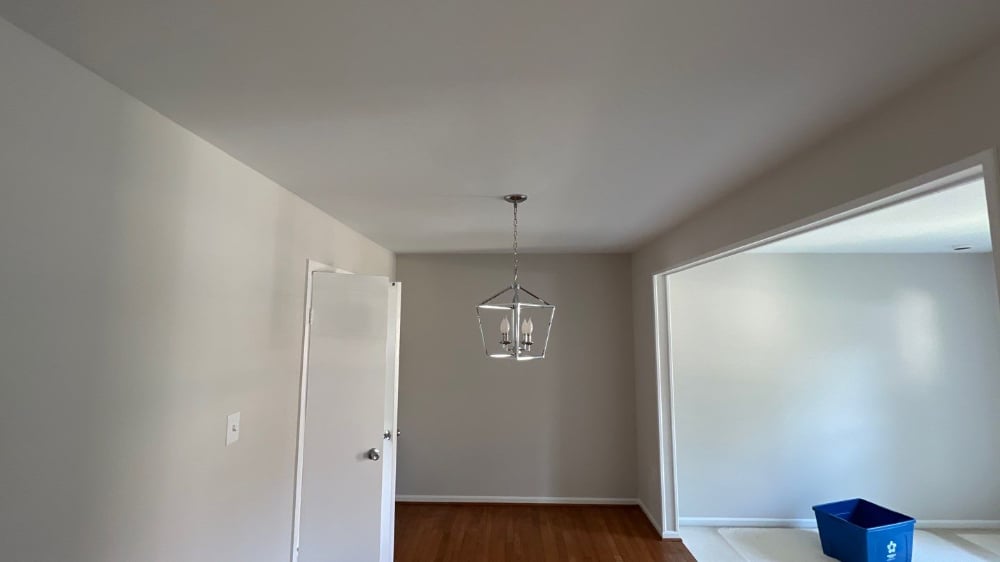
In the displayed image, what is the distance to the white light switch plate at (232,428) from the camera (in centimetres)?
187

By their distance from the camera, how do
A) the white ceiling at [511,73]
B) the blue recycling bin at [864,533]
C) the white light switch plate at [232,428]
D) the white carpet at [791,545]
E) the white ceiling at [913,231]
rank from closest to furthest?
the white ceiling at [511,73] → the white light switch plate at [232,428] → the white ceiling at [913,231] → the blue recycling bin at [864,533] → the white carpet at [791,545]

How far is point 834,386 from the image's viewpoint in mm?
4039

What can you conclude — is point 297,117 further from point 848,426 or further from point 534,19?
point 848,426

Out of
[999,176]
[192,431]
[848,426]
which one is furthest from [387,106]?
[848,426]

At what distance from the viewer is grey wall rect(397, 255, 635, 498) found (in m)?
4.45

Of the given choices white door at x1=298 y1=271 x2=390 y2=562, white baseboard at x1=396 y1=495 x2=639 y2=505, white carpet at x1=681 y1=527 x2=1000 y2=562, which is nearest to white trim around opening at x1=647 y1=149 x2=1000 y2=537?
white carpet at x1=681 y1=527 x2=1000 y2=562

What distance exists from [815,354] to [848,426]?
69cm

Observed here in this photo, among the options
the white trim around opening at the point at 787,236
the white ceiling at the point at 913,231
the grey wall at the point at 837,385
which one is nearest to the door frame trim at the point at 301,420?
the white trim around opening at the point at 787,236

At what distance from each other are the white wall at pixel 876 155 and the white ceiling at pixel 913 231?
30 centimetres

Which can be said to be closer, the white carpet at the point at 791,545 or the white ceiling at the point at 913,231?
the white ceiling at the point at 913,231

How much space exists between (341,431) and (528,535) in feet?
6.66

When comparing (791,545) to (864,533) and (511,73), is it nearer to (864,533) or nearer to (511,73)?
(864,533)

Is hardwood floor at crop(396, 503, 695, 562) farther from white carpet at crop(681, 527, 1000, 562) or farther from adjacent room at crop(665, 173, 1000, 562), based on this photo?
adjacent room at crop(665, 173, 1000, 562)

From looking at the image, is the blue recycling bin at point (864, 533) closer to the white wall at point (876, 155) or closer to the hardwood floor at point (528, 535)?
the hardwood floor at point (528, 535)
